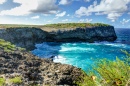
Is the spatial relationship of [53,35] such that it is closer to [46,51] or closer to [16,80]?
[46,51]

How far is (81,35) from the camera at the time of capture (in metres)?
145

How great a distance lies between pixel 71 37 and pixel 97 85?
13004 centimetres

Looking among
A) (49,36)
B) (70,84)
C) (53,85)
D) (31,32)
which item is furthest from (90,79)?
(49,36)

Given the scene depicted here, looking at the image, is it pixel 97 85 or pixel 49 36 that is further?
pixel 49 36

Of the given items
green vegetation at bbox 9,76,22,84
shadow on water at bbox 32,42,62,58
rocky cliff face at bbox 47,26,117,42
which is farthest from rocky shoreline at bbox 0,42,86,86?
rocky cliff face at bbox 47,26,117,42

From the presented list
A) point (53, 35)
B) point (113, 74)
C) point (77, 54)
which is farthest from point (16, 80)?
point (53, 35)

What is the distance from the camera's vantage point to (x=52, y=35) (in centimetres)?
13150

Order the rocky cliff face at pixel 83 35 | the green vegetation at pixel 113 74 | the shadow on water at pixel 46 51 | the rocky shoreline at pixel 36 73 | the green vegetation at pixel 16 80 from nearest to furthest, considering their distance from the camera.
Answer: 1. the green vegetation at pixel 113 74
2. the green vegetation at pixel 16 80
3. the rocky shoreline at pixel 36 73
4. the shadow on water at pixel 46 51
5. the rocky cliff face at pixel 83 35

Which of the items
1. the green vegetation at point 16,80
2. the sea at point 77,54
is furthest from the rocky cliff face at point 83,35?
the green vegetation at point 16,80

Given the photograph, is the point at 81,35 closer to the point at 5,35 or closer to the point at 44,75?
the point at 5,35

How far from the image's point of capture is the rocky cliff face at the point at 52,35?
89.0 m

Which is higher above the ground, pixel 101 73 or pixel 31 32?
pixel 101 73

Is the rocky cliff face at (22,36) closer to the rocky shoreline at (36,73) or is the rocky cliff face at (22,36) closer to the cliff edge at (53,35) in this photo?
the cliff edge at (53,35)

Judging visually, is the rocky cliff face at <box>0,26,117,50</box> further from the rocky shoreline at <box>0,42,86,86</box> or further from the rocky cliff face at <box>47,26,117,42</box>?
the rocky shoreline at <box>0,42,86,86</box>
